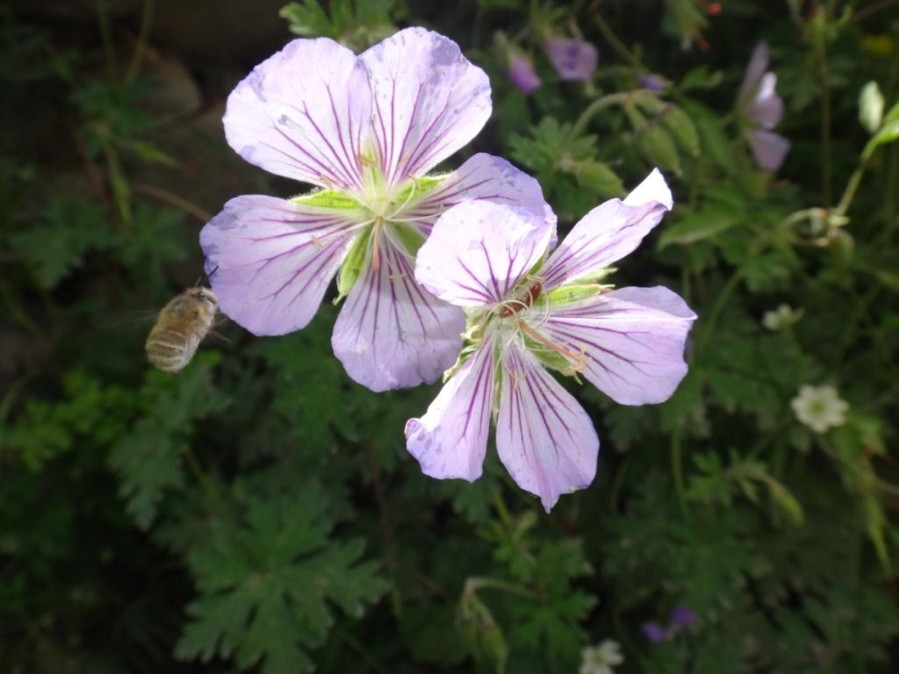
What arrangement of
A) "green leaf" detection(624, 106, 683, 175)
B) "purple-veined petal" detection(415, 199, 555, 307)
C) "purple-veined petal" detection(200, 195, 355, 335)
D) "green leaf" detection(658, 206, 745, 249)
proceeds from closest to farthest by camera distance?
"purple-veined petal" detection(415, 199, 555, 307)
"purple-veined petal" detection(200, 195, 355, 335)
"green leaf" detection(624, 106, 683, 175)
"green leaf" detection(658, 206, 745, 249)

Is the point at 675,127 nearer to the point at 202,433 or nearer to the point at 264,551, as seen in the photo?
the point at 264,551

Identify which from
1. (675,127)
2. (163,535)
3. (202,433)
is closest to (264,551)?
(163,535)

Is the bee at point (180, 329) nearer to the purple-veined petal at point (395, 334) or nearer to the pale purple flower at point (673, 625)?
the purple-veined petal at point (395, 334)

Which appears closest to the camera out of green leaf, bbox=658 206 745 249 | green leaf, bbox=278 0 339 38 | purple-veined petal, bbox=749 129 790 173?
green leaf, bbox=278 0 339 38

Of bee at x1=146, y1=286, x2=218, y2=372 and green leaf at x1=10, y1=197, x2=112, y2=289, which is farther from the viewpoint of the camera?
green leaf at x1=10, y1=197, x2=112, y2=289

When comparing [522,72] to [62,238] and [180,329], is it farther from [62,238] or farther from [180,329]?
[62,238]

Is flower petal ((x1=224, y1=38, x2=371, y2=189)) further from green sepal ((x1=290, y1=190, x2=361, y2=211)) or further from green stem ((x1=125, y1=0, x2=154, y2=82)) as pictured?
green stem ((x1=125, y1=0, x2=154, y2=82))

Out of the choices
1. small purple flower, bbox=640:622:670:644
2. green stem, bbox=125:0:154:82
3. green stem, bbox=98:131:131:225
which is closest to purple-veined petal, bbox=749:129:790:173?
small purple flower, bbox=640:622:670:644
